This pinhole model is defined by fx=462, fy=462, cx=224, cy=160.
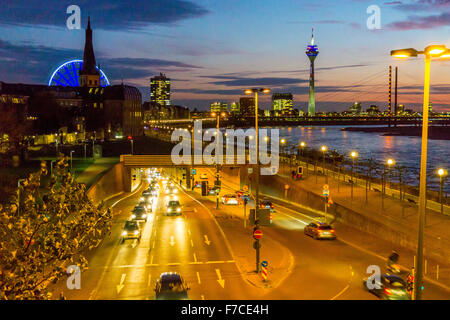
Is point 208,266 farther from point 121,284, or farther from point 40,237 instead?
point 40,237

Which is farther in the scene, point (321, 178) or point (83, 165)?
point (83, 165)

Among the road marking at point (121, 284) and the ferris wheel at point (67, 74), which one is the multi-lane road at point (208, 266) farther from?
the ferris wheel at point (67, 74)

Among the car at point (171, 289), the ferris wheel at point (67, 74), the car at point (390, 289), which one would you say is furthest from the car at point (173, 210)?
the ferris wheel at point (67, 74)

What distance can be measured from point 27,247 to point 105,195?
147 ft

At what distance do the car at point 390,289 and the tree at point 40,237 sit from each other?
1184 cm

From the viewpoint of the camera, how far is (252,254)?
25.2 m

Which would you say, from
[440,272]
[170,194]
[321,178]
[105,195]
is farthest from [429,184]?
[440,272]

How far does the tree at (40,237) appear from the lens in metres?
9.20

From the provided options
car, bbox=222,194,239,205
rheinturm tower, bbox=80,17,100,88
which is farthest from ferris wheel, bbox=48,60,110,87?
car, bbox=222,194,239,205

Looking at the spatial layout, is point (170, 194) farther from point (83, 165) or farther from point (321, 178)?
point (321, 178)

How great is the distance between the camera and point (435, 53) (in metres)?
11.5
